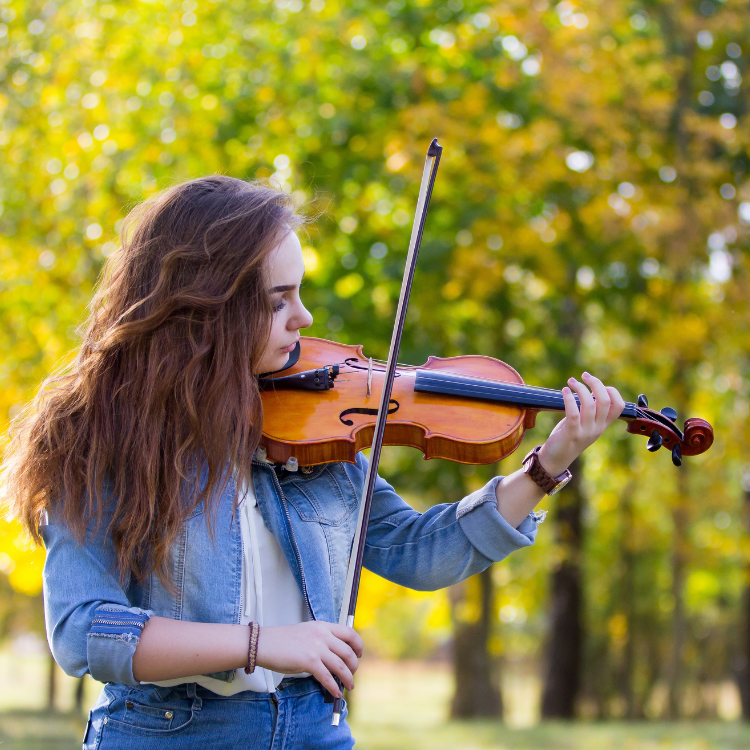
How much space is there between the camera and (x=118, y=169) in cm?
734

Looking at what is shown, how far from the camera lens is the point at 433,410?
87.3 inches

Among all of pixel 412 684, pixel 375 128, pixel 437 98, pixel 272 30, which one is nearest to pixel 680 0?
pixel 437 98

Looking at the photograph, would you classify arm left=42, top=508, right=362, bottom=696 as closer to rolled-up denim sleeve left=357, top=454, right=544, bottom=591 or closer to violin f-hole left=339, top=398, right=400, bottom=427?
rolled-up denim sleeve left=357, top=454, right=544, bottom=591

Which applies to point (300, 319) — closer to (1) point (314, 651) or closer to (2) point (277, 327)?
(2) point (277, 327)

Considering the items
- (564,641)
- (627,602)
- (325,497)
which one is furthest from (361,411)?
(627,602)

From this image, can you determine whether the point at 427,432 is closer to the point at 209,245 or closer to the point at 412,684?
the point at 209,245

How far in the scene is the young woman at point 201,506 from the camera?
153cm

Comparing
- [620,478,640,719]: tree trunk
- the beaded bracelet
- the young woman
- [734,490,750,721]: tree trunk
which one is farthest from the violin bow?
[620,478,640,719]: tree trunk

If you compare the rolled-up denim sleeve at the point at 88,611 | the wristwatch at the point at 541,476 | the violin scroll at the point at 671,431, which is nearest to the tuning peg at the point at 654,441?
the violin scroll at the point at 671,431

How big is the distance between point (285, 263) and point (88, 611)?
78cm

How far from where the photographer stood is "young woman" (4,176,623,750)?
1529 mm

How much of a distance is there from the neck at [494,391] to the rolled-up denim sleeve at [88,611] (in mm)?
958

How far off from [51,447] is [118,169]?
6194mm

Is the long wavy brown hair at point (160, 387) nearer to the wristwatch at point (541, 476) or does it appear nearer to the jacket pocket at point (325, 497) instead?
the jacket pocket at point (325, 497)
